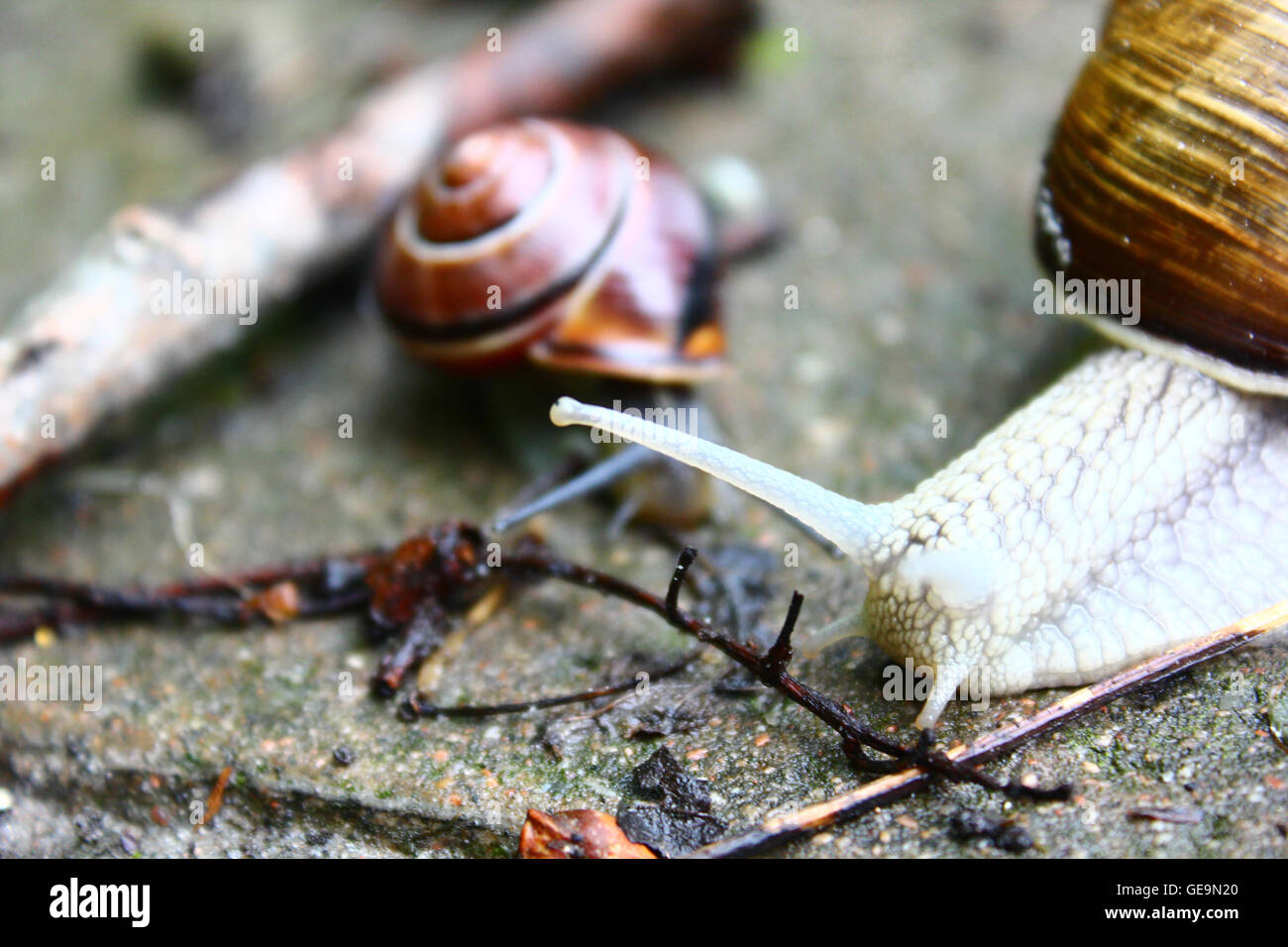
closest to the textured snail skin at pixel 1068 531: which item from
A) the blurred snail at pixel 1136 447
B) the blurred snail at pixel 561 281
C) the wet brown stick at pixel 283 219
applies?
the blurred snail at pixel 1136 447

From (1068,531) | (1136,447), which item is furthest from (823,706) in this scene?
(1136,447)

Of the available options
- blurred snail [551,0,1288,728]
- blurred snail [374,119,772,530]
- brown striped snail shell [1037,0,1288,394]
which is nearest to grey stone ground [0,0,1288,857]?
blurred snail [551,0,1288,728]

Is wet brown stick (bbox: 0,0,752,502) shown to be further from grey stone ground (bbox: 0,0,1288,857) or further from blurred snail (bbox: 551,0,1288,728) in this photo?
blurred snail (bbox: 551,0,1288,728)

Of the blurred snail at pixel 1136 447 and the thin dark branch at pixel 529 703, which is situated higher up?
the blurred snail at pixel 1136 447

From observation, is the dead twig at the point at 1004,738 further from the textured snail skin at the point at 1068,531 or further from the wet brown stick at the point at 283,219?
the wet brown stick at the point at 283,219
